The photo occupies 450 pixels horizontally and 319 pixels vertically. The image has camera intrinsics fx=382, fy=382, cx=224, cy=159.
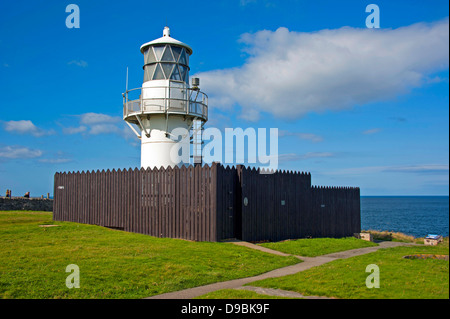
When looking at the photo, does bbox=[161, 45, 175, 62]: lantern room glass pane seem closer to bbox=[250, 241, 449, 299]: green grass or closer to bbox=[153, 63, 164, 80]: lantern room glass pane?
bbox=[153, 63, 164, 80]: lantern room glass pane

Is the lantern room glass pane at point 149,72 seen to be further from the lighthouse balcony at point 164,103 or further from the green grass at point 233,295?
the green grass at point 233,295

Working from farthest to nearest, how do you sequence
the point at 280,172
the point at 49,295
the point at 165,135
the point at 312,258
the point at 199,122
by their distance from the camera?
the point at 199,122
the point at 165,135
the point at 280,172
the point at 312,258
the point at 49,295

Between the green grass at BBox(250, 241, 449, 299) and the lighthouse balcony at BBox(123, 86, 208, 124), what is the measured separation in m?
13.2

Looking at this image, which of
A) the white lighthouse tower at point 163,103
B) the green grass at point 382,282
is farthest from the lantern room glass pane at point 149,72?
the green grass at point 382,282

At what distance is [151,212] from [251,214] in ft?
14.4

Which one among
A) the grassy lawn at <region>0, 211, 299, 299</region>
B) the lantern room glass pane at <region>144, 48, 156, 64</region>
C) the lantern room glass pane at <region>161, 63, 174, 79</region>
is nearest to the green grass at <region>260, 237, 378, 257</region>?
the grassy lawn at <region>0, 211, 299, 299</region>

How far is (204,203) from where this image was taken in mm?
14953

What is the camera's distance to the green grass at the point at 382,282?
6.98 m

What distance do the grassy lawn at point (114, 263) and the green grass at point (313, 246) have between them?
173 centimetres

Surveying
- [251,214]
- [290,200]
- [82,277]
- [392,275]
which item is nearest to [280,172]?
[290,200]

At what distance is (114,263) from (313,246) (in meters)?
9.05

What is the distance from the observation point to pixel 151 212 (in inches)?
659
